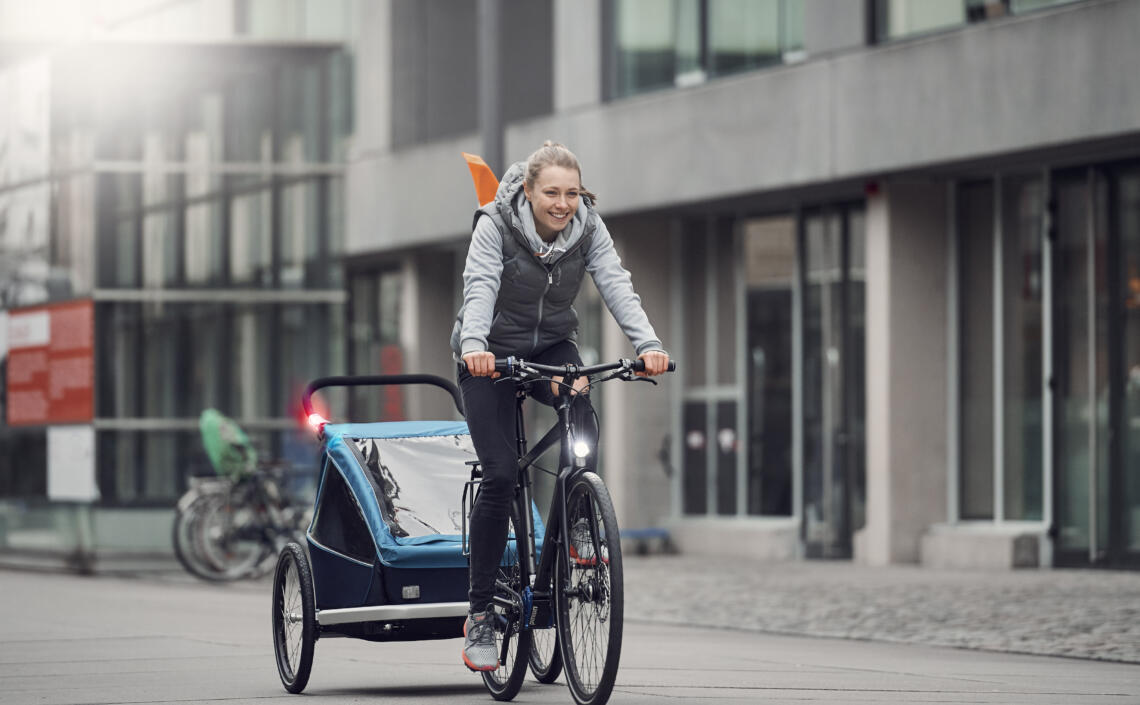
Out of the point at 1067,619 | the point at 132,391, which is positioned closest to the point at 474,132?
the point at 132,391

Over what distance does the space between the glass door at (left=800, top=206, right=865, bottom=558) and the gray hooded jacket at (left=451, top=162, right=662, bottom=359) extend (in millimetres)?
12206

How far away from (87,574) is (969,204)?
28.2 ft

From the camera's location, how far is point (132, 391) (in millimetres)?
18672

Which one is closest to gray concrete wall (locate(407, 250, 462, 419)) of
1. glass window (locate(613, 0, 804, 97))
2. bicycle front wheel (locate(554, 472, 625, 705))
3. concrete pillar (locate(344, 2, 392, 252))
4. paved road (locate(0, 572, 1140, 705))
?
concrete pillar (locate(344, 2, 392, 252))

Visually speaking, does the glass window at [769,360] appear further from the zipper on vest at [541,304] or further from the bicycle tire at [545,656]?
the zipper on vest at [541,304]

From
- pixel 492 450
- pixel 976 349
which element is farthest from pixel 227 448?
pixel 492 450

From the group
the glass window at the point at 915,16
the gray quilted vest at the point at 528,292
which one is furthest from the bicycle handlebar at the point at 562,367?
the glass window at the point at 915,16

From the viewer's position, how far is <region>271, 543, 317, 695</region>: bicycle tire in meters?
7.86

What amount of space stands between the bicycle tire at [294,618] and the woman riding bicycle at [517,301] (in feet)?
2.94

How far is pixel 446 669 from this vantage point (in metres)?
9.05

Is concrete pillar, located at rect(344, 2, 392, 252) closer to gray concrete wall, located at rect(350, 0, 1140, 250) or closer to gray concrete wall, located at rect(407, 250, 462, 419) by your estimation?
gray concrete wall, located at rect(407, 250, 462, 419)

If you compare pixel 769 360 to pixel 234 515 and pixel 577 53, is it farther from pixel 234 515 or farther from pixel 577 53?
pixel 234 515

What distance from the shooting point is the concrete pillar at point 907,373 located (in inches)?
720

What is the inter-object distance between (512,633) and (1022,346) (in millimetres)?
11293
